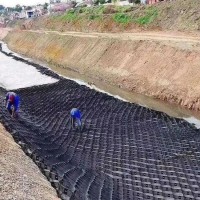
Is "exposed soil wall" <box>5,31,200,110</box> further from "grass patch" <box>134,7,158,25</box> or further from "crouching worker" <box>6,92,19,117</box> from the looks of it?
"crouching worker" <box>6,92,19,117</box>

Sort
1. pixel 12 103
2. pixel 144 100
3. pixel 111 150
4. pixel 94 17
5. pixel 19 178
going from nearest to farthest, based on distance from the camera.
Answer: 1. pixel 19 178
2. pixel 111 150
3. pixel 12 103
4. pixel 144 100
5. pixel 94 17

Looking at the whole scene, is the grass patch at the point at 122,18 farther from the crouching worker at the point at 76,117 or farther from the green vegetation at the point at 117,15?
the crouching worker at the point at 76,117

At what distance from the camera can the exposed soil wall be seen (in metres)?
31.9

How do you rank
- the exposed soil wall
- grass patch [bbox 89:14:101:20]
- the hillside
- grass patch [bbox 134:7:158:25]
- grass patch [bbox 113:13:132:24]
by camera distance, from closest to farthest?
the exposed soil wall < the hillside < grass patch [bbox 134:7:158:25] < grass patch [bbox 113:13:132:24] < grass patch [bbox 89:14:101:20]

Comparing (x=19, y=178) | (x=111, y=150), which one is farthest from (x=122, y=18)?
A: (x=19, y=178)

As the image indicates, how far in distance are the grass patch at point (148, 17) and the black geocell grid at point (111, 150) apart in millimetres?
31660

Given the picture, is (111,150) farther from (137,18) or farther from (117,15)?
(117,15)

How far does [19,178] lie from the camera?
1382 centimetres

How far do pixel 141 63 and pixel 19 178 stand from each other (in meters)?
28.4

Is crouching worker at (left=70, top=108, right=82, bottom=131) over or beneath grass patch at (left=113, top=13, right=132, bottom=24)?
over

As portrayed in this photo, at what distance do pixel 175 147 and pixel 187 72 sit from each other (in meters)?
14.0

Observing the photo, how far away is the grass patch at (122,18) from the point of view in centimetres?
6421

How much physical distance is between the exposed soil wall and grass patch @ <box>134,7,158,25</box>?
7.29 m

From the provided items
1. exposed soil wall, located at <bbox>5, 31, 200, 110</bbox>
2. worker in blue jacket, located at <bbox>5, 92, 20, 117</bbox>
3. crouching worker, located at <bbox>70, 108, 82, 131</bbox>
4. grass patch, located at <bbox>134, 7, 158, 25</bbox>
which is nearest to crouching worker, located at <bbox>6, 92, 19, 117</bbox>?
worker in blue jacket, located at <bbox>5, 92, 20, 117</bbox>
